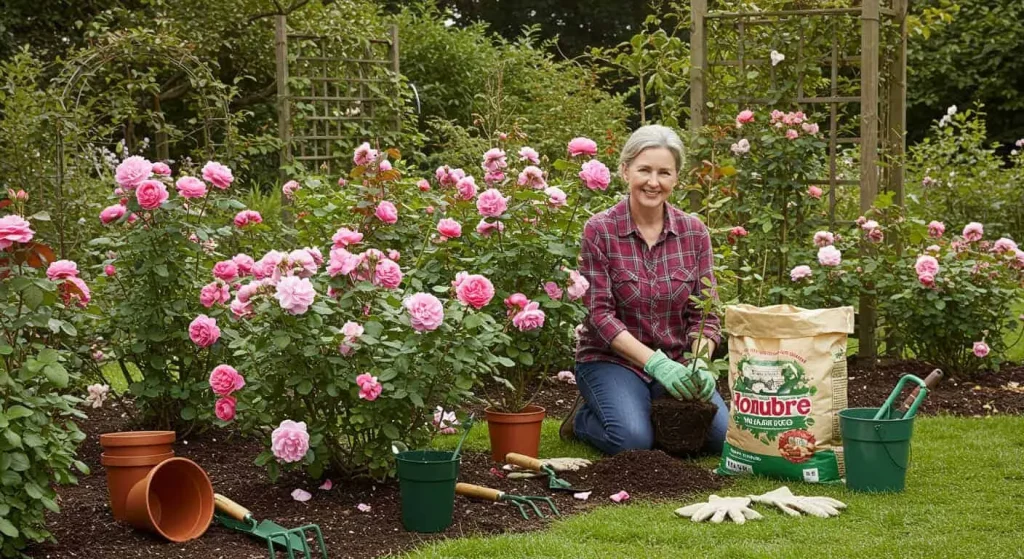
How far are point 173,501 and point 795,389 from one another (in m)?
1.89

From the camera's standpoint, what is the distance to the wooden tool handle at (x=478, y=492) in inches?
133

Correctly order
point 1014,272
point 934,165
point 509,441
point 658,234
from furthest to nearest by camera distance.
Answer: point 934,165, point 1014,272, point 658,234, point 509,441

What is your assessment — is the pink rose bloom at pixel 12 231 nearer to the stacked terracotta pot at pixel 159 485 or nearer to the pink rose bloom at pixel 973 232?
the stacked terracotta pot at pixel 159 485

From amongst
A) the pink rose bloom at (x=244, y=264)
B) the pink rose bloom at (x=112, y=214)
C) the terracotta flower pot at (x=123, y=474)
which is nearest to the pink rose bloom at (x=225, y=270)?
the pink rose bloom at (x=244, y=264)

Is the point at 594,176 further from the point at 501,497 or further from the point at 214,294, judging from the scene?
the point at 214,294

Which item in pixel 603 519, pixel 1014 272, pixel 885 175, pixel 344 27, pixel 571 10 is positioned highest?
pixel 571 10

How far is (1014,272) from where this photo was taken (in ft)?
18.2

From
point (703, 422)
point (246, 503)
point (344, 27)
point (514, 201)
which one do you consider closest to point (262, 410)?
point (246, 503)

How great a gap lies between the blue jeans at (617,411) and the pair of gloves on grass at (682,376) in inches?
6.5

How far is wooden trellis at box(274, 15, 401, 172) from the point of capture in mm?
7648

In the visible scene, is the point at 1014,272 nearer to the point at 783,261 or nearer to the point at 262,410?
the point at 783,261

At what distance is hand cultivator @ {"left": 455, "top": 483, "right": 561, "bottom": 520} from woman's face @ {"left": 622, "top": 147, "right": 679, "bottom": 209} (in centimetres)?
119

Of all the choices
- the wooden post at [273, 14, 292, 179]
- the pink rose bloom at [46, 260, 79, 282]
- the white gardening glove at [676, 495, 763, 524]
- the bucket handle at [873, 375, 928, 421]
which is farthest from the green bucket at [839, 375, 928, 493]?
the wooden post at [273, 14, 292, 179]

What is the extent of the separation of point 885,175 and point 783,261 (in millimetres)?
920
